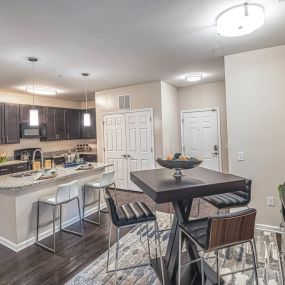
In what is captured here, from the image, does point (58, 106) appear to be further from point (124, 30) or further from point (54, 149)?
point (124, 30)

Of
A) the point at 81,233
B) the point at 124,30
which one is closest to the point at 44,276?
the point at 81,233

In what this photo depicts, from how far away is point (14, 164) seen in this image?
197 inches

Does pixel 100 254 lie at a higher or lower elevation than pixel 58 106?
lower

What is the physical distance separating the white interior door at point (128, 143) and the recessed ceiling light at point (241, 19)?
305 centimetres

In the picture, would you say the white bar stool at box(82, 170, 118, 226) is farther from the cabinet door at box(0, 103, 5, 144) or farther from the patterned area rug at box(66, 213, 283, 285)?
the cabinet door at box(0, 103, 5, 144)

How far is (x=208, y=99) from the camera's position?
562 cm

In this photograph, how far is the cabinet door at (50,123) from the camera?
616 centimetres

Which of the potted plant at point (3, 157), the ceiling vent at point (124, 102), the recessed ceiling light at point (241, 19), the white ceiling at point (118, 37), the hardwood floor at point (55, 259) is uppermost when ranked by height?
the white ceiling at point (118, 37)

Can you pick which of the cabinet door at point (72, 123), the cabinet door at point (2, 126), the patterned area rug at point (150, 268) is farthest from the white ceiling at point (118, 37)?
the patterned area rug at point (150, 268)

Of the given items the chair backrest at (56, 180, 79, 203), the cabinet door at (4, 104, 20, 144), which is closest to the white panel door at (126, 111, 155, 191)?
the chair backrest at (56, 180, 79, 203)

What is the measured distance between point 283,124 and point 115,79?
128 inches

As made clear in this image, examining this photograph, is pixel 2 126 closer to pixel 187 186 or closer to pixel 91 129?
pixel 91 129

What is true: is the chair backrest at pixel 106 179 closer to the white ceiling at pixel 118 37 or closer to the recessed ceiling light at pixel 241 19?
the white ceiling at pixel 118 37

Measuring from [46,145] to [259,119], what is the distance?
18.7 feet
